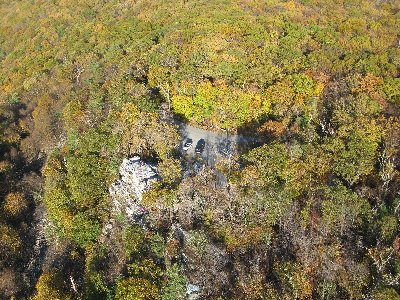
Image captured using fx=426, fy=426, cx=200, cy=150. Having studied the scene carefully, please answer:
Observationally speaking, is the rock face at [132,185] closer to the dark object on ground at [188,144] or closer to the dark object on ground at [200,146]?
the dark object on ground at [188,144]

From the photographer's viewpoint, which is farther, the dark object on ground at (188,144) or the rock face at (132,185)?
the dark object on ground at (188,144)

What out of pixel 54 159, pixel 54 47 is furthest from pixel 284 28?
pixel 54 47

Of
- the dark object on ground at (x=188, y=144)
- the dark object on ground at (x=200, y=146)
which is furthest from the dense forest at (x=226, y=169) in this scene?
the dark object on ground at (x=200, y=146)

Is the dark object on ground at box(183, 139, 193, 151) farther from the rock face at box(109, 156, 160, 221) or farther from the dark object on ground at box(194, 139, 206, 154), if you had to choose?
the rock face at box(109, 156, 160, 221)

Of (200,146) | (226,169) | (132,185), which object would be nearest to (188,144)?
(200,146)

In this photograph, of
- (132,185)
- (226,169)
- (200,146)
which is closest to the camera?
(226,169)

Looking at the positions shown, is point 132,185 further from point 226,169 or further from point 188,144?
point 226,169
